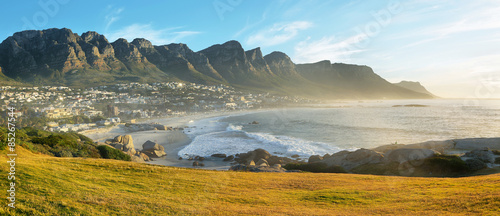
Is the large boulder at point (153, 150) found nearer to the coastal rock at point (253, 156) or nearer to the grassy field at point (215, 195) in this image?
the coastal rock at point (253, 156)

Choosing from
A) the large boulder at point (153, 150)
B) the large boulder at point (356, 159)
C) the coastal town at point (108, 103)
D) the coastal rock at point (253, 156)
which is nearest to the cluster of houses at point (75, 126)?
the coastal town at point (108, 103)

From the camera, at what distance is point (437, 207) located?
10070 millimetres

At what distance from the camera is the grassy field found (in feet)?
30.8

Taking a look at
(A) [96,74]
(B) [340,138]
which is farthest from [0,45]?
(B) [340,138]

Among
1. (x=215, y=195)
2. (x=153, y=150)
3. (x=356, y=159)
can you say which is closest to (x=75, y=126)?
(x=153, y=150)

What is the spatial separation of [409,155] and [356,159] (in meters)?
5.44

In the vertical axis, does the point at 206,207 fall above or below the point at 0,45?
below

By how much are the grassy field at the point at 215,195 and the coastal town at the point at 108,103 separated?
6672cm

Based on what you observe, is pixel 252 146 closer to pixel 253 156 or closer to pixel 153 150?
pixel 253 156

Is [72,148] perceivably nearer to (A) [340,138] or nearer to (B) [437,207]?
(B) [437,207]

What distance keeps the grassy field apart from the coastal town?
66.7 m

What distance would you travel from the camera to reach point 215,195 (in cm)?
1280

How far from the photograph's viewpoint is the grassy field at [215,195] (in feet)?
30.8

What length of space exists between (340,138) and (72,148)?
4984cm
